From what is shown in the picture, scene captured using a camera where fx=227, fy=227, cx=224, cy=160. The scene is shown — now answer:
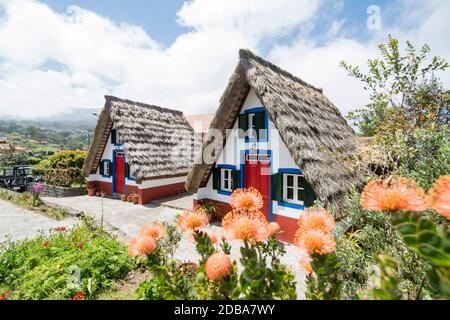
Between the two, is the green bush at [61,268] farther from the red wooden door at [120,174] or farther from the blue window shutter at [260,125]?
the red wooden door at [120,174]

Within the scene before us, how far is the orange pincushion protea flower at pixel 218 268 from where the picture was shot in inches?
52.1

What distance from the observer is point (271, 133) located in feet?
23.5

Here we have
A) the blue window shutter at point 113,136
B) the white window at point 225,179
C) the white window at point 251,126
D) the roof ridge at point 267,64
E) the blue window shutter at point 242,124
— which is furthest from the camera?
the blue window shutter at point 113,136

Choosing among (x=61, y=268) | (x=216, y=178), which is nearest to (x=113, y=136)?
(x=216, y=178)

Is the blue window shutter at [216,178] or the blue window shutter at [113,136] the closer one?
the blue window shutter at [216,178]

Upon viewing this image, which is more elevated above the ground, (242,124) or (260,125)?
(242,124)

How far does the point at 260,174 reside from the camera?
7523 mm

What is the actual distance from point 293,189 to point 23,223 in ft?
31.1

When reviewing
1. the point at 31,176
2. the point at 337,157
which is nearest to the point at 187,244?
the point at 337,157

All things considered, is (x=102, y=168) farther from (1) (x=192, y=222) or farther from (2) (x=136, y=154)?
(1) (x=192, y=222)

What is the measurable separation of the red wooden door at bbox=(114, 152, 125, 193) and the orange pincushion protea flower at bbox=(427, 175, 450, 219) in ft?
42.8

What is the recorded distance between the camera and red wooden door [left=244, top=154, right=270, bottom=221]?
24.0ft

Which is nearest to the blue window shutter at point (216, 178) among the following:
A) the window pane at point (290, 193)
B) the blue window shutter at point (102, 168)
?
the window pane at point (290, 193)

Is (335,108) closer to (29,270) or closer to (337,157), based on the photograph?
(337,157)
